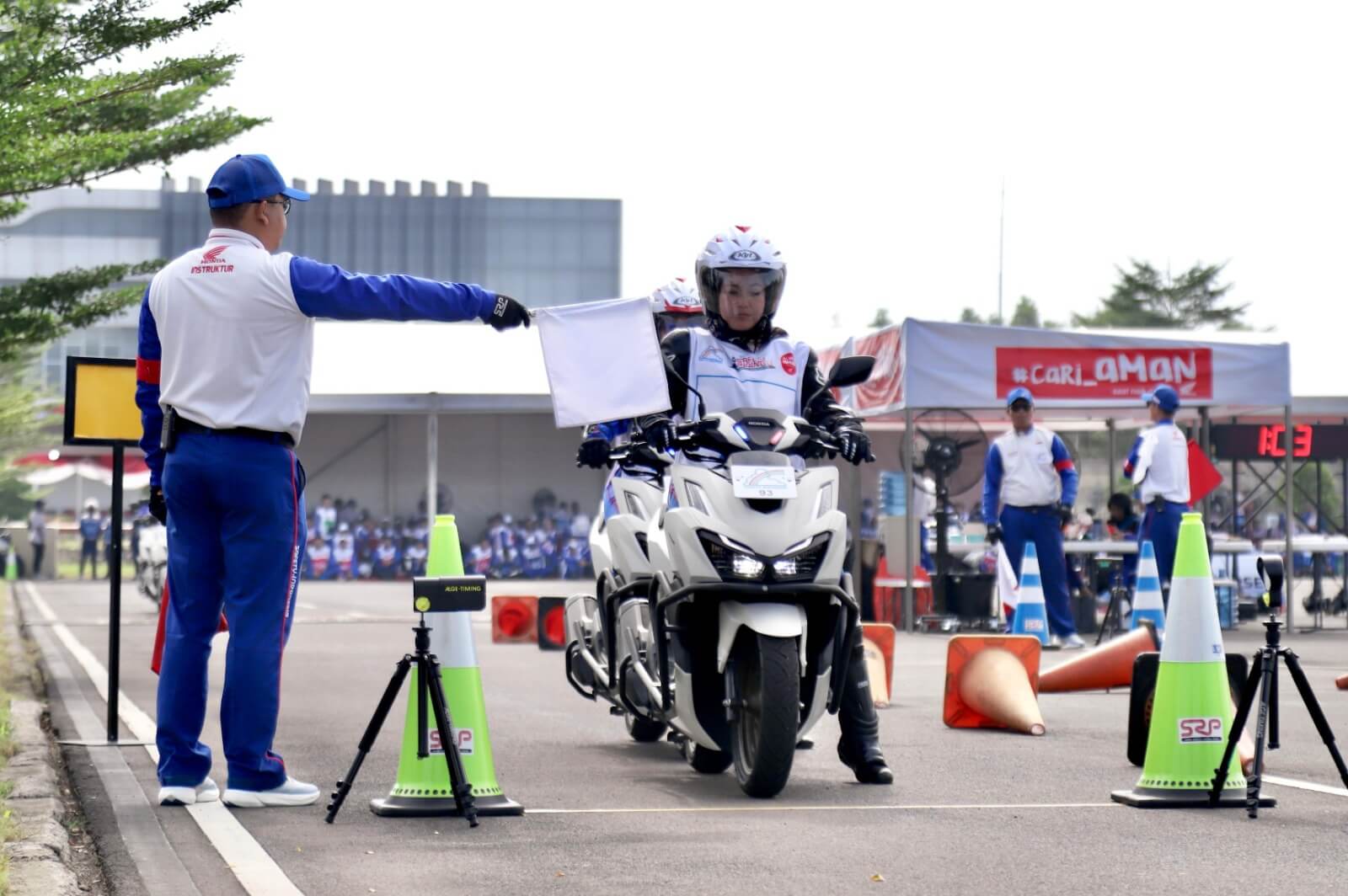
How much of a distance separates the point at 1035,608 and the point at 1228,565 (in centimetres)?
819

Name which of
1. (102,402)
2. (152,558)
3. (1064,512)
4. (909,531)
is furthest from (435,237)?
(102,402)

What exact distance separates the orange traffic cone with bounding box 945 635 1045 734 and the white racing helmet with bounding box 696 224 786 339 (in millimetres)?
2669

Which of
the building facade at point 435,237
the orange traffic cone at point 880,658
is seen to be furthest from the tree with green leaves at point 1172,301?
the orange traffic cone at point 880,658

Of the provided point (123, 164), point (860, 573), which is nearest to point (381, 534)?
point (860, 573)

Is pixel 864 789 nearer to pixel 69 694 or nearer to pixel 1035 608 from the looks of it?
pixel 69 694

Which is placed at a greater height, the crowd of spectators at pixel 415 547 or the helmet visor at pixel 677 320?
the helmet visor at pixel 677 320

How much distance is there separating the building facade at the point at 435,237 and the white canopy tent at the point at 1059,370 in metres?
85.4

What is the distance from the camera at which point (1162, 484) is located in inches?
661

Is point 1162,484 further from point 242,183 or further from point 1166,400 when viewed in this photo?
point 242,183

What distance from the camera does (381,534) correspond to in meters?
45.8

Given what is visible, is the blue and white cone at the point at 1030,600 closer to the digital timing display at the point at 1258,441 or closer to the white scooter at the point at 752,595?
the white scooter at the point at 752,595

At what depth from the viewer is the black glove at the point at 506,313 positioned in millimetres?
6789

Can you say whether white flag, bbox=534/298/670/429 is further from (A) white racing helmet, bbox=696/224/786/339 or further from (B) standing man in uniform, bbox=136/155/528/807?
(B) standing man in uniform, bbox=136/155/528/807

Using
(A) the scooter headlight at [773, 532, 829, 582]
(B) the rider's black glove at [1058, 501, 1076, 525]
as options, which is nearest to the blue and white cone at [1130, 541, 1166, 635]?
(B) the rider's black glove at [1058, 501, 1076, 525]
